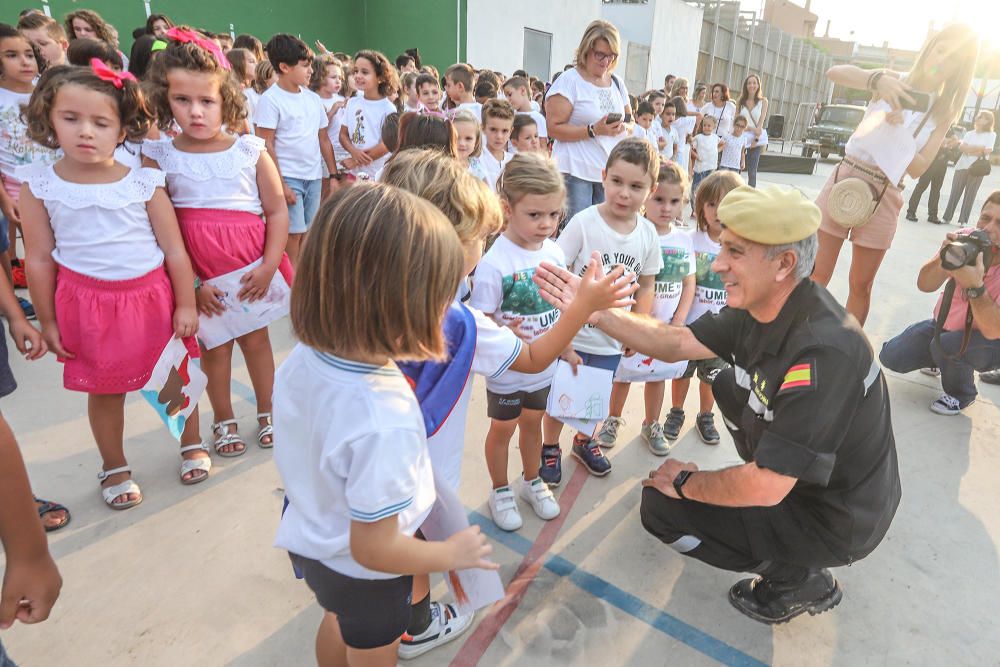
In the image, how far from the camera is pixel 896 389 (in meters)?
3.75

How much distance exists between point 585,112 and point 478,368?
2.90m

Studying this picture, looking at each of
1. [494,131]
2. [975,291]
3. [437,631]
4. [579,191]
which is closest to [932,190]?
[975,291]

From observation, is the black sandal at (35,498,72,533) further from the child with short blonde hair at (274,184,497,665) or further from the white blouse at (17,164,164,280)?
the child with short blonde hair at (274,184,497,665)

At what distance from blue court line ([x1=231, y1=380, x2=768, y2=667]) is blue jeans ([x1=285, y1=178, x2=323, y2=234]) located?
9.50 feet

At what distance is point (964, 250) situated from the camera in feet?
8.29

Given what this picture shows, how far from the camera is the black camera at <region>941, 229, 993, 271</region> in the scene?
253 centimetres

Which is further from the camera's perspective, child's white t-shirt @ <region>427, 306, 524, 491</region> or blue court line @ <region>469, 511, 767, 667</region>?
blue court line @ <region>469, 511, 767, 667</region>

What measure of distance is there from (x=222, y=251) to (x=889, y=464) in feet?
8.82

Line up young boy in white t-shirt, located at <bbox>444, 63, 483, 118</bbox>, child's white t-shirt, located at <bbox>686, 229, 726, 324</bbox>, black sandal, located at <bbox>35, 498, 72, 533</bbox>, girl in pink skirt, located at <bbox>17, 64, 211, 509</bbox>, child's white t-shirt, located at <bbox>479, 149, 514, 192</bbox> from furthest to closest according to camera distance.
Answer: young boy in white t-shirt, located at <bbox>444, 63, 483, 118</bbox> < child's white t-shirt, located at <bbox>479, 149, 514, 192</bbox> < child's white t-shirt, located at <bbox>686, 229, 726, 324</bbox> < black sandal, located at <bbox>35, 498, 72, 533</bbox> < girl in pink skirt, located at <bbox>17, 64, 211, 509</bbox>

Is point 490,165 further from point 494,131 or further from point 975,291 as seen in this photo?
point 975,291

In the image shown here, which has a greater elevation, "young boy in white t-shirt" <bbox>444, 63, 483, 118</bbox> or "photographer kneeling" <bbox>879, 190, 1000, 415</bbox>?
"young boy in white t-shirt" <bbox>444, 63, 483, 118</bbox>

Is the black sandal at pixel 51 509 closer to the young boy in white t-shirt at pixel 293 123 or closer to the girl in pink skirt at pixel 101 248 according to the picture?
the girl in pink skirt at pixel 101 248

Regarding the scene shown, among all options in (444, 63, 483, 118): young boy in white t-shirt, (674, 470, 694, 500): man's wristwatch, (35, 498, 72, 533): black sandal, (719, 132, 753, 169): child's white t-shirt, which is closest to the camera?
(674, 470, 694, 500): man's wristwatch

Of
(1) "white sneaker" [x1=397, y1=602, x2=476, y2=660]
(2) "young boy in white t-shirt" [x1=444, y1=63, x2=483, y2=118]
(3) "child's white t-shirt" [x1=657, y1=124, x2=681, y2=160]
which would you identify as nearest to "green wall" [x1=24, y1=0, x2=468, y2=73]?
(3) "child's white t-shirt" [x1=657, y1=124, x2=681, y2=160]
